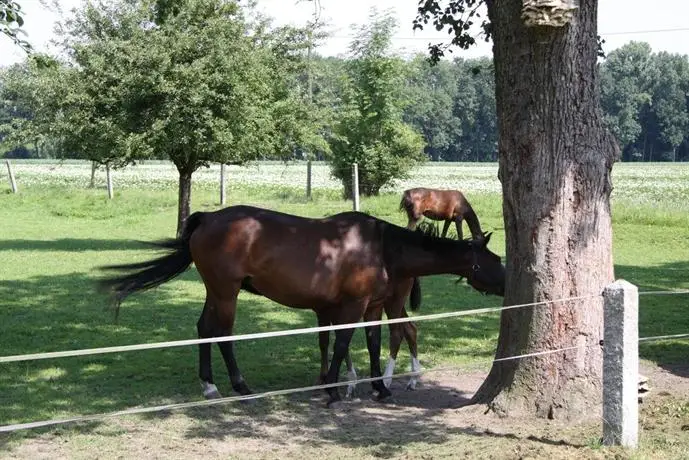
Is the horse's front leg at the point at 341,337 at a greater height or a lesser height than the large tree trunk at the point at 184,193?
lesser

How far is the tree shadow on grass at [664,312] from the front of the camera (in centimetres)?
885

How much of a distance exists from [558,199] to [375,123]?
26397mm

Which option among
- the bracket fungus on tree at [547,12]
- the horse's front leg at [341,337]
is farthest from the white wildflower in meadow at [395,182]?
the bracket fungus on tree at [547,12]

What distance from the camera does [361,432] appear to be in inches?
251

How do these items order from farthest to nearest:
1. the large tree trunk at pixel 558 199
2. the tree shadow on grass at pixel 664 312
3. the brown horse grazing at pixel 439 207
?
1. the brown horse grazing at pixel 439 207
2. the tree shadow on grass at pixel 664 312
3. the large tree trunk at pixel 558 199

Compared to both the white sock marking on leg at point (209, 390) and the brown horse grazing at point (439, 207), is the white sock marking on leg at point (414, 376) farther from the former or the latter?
the brown horse grazing at point (439, 207)

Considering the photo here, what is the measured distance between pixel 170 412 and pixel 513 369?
2.74m

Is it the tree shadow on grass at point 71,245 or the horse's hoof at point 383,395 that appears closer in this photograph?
the horse's hoof at point 383,395

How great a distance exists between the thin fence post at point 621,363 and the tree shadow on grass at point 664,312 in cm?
169

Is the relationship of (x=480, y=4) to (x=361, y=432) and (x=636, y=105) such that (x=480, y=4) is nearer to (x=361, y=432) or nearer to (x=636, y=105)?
(x=361, y=432)

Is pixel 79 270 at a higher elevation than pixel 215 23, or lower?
lower

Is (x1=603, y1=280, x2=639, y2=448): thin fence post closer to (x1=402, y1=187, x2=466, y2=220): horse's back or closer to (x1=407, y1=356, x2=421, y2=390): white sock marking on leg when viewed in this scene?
(x1=407, y1=356, x2=421, y2=390): white sock marking on leg

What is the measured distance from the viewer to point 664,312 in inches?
444

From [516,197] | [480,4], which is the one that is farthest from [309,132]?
[516,197]
